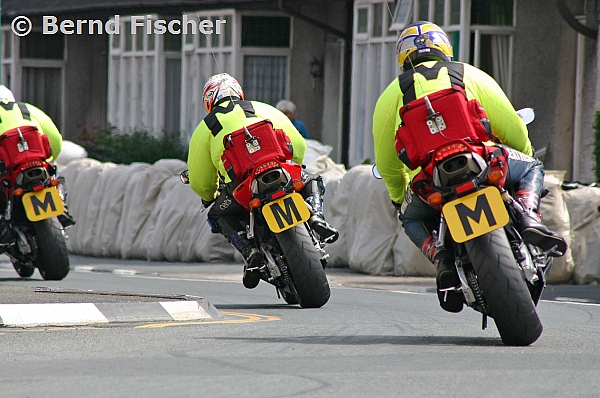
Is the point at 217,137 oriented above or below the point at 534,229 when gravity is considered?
above

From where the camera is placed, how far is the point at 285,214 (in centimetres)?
868

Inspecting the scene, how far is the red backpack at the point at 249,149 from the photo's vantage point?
896 centimetres

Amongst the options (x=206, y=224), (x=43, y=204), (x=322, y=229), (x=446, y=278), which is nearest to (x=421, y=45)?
(x=446, y=278)

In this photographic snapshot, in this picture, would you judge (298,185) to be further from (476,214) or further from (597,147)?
(597,147)

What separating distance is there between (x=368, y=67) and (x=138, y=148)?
489 centimetres

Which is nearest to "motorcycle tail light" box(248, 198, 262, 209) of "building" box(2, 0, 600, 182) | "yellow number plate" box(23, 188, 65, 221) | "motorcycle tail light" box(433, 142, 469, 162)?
"motorcycle tail light" box(433, 142, 469, 162)

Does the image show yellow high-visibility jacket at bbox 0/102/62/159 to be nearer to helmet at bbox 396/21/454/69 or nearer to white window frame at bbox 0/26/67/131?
helmet at bbox 396/21/454/69

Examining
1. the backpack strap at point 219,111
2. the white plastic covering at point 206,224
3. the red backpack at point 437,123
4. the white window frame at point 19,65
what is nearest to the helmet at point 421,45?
the red backpack at point 437,123

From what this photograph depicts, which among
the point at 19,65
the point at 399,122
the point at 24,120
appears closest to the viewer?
the point at 399,122

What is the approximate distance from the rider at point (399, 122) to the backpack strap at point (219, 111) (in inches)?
91.2

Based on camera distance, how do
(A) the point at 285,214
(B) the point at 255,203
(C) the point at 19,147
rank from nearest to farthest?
(A) the point at 285,214 → (B) the point at 255,203 → (C) the point at 19,147

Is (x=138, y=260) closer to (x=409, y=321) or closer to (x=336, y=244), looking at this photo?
(x=336, y=244)

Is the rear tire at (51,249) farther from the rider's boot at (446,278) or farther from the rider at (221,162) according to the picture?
the rider's boot at (446,278)

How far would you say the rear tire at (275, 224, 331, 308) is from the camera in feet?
28.5
